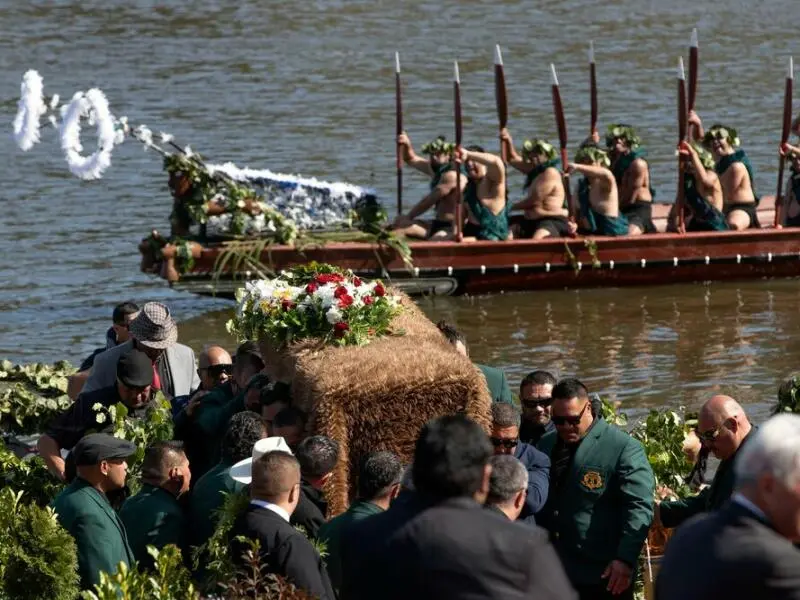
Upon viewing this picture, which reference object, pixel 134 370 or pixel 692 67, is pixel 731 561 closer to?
pixel 134 370

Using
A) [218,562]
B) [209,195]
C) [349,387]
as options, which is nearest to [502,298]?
[209,195]

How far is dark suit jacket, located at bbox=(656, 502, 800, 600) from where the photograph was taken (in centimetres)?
446

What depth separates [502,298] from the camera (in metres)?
19.3

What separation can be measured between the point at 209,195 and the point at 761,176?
10.3 m

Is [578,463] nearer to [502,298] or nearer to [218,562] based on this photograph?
[218,562]

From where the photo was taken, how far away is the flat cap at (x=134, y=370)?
910 centimetres

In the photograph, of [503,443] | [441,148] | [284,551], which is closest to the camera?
[284,551]

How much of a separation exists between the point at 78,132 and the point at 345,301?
22.2 feet

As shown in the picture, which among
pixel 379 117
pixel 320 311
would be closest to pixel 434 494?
pixel 320 311

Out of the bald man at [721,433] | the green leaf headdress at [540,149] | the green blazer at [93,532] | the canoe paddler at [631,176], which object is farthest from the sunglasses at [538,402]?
the canoe paddler at [631,176]

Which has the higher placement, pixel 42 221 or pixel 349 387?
pixel 349 387

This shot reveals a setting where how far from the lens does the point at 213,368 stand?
32.4 feet

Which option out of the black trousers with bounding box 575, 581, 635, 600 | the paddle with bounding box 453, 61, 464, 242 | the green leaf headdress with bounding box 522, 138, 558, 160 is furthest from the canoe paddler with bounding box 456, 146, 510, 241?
the black trousers with bounding box 575, 581, 635, 600

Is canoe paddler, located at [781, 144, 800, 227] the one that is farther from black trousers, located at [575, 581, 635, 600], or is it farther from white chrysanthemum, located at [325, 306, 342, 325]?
black trousers, located at [575, 581, 635, 600]
